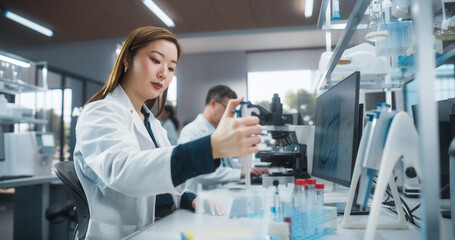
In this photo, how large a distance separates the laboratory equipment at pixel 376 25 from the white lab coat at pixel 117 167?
0.84 meters

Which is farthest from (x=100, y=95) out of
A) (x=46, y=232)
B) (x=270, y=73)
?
(x=270, y=73)

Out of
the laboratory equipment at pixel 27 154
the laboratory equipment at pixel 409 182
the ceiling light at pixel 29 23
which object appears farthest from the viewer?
the ceiling light at pixel 29 23

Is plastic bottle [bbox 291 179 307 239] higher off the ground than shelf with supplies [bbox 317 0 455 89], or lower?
lower

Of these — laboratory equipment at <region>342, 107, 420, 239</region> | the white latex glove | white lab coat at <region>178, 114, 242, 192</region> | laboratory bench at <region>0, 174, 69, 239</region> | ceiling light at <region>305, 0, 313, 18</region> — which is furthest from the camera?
ceiling light at <region>305, 0, 313, 18</region>

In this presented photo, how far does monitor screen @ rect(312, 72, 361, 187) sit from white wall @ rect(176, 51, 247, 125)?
212 inches

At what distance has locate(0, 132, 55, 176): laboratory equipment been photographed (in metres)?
2.77

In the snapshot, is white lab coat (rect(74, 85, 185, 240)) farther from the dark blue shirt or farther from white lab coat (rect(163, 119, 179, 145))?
white lab coat (rect(163, 119, 179, 145))

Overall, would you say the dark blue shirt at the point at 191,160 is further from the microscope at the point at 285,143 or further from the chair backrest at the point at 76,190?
the microscope at the point at 285,143

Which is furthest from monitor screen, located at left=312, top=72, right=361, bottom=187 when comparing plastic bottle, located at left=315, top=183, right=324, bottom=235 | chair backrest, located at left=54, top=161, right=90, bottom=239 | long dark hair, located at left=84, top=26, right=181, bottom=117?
chair backrest, located at left=54, top=161, right=90, bottom=239

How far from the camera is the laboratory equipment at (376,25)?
1.19 meters

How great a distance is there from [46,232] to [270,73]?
4872mm

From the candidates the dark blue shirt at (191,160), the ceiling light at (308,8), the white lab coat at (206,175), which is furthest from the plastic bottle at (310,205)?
the ceiling light at (308,8)

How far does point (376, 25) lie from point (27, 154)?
2866 mm

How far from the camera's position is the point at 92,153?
3.02 feet
